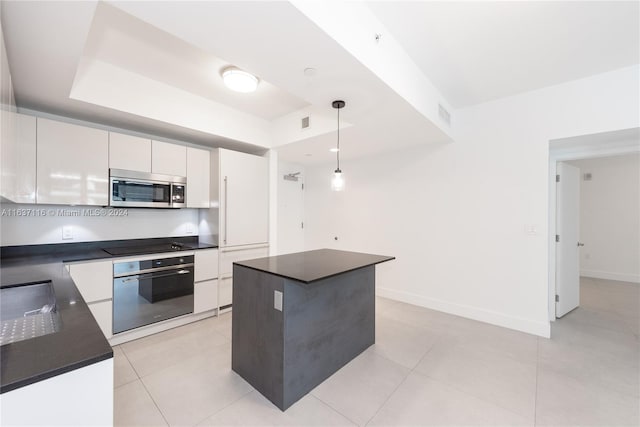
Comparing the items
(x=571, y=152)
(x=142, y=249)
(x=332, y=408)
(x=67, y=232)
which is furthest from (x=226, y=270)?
(x=571, y=152)

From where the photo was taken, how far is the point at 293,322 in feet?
6.38

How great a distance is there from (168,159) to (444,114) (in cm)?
331

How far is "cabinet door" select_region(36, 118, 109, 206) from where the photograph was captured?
2.45 metres

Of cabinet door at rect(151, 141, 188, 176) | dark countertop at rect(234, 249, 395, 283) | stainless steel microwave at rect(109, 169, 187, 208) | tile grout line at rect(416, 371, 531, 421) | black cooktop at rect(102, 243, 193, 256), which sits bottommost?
tile grout line at rect(416, 371, 531, 421)

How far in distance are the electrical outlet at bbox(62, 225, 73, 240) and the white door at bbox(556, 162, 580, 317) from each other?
5678mm

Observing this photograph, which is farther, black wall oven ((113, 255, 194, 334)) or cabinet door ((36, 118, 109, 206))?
black wall oven ((113, 255, 194, 334))

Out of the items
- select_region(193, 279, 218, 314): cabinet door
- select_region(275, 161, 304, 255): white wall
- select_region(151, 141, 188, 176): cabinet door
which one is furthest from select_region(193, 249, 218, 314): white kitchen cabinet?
select_region(275, 161, 304, 255): white wall

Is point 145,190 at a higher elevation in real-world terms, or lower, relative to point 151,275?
higher

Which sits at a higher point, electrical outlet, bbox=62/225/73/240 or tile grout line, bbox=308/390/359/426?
electrical outlet, bbox=62/225/73/240

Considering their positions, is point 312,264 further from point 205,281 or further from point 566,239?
point 566,239

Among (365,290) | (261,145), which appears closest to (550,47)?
(365,290)

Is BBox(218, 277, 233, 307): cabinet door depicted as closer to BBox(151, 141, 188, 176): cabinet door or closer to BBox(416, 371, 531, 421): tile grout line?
BBox(151, 141, 188, 176): cabinet door

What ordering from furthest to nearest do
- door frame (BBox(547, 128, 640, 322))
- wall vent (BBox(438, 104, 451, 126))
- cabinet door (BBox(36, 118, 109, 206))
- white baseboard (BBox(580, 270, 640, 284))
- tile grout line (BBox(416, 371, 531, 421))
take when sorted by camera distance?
white baseboard (BBox(580, 270, 640, 284)) → wall vent (BBox(438, 104, 451, 126)) → door frame (BBox(547, 128, 640, 322)) → cabinet door (BBox(36, 118, 109, 206)) → tile grout line (BBox(416, 371, 531, 421))

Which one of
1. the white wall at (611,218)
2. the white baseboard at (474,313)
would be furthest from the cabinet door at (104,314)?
the white wall at (611,218)
